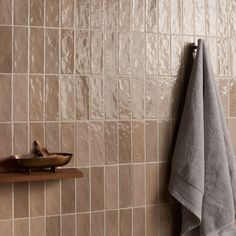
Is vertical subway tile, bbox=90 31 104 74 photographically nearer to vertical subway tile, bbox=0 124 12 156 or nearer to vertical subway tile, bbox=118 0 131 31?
vertical subway tile, bbox=118 0 131 31

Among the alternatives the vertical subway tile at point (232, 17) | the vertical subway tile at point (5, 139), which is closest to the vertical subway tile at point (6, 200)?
the vertical subway tile at point (5, 139)

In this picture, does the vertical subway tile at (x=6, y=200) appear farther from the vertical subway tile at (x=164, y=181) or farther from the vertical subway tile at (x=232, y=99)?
the vertical subway tile at (x=232, y=99)

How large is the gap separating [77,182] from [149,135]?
1.00ft

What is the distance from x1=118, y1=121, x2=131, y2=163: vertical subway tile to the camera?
1.27 metres

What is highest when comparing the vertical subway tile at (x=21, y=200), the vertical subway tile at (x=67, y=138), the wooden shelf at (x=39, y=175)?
the vertical subway tile at (x=67, y=138)

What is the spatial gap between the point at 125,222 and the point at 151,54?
0.60 m

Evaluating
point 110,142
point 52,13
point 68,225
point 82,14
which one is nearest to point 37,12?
point 52,13

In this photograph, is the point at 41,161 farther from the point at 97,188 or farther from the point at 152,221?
the point at 152,221

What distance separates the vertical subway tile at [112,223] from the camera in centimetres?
125

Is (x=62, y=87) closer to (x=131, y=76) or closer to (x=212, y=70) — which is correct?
(x=131, y=76)

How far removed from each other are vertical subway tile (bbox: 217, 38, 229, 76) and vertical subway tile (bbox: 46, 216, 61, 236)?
0.80 meters

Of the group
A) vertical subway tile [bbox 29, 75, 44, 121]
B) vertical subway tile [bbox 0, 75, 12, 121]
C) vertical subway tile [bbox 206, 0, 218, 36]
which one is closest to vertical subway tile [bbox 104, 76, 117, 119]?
vertical subway tile [bbox 29, 75, 44, 121]

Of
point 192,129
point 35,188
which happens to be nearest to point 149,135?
point 192,129

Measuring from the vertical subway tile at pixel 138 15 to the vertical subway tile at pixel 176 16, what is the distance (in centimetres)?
12
